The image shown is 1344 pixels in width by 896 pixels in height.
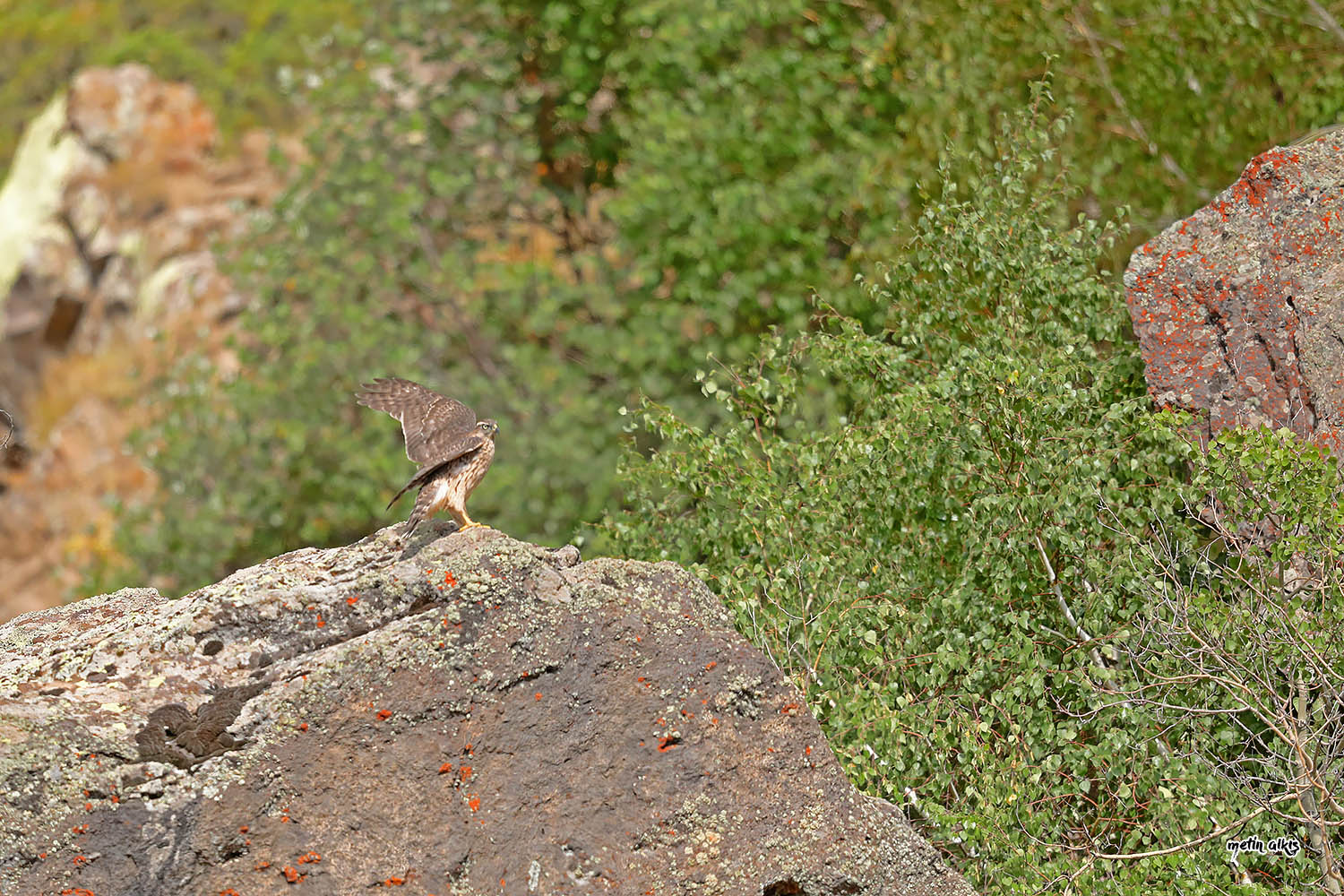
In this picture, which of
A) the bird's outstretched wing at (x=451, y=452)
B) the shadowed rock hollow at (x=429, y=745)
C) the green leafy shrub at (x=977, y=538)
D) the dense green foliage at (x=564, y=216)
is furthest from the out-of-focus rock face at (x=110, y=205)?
the shadowed rock hollow at (x=429, y=745)

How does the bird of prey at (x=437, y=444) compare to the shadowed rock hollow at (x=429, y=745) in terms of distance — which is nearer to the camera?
the shadowed rock hollow at (x=429, y=745)

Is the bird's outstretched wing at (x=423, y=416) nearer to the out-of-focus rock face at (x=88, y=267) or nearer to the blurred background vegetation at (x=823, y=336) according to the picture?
the blurred background vegetation at (x=823, y=336)

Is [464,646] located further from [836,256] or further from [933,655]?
[836,256]

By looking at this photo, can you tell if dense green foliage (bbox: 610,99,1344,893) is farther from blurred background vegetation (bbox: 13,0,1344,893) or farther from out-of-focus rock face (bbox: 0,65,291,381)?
out-of-focus rock face (bbox: 0,65,291,381)

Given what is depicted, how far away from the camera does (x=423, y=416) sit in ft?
25.6

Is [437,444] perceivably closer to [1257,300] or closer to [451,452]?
[451,452]

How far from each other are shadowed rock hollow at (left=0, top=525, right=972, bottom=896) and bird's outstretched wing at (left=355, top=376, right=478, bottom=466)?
82 cm

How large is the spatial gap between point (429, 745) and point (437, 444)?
1.88 meters

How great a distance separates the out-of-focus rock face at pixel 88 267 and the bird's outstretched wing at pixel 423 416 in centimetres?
2081

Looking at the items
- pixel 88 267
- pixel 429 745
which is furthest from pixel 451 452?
pixel 88 267

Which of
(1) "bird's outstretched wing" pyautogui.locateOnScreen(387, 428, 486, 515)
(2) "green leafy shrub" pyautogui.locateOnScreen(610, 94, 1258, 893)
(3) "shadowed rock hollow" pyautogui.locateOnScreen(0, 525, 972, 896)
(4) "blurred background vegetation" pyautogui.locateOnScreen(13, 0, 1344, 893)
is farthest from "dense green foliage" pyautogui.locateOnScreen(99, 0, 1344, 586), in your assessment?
(3) "shadowed rock hollow" pyautogui.locateOnScreen(0, 525, 972, 896)

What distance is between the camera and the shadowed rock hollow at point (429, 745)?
5.69m

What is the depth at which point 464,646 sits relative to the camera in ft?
20.2

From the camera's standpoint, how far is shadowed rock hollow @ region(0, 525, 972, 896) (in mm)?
5688
